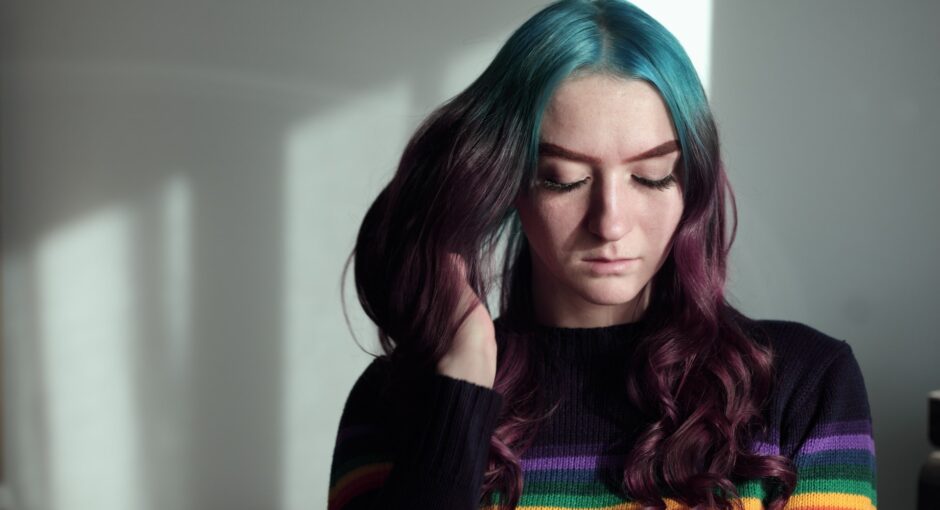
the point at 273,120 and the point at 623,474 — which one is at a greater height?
the point at 273,120

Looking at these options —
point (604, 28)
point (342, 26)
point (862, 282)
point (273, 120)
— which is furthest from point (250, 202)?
point (604, 28)

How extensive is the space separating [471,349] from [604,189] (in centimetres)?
23

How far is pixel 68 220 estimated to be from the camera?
9.91 ft

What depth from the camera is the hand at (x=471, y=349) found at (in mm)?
1148

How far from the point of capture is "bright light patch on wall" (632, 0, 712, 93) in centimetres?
217

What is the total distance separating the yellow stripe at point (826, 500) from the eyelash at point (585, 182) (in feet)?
1.19

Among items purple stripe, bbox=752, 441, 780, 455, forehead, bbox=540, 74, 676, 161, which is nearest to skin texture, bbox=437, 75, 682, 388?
forehead, bbox=540, 74, 676, 161

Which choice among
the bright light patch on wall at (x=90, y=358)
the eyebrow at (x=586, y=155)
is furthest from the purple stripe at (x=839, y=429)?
the bright light patch on wall at (x=90, y=358)

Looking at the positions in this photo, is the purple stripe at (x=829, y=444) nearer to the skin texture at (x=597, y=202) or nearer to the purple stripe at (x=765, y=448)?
the purple stripe at (x=765, y=448)

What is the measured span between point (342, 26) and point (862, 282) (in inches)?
55.3

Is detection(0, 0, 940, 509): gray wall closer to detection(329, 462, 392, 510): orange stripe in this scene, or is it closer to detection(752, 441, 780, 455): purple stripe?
detection(752, 441, 780, 455): purple stripe

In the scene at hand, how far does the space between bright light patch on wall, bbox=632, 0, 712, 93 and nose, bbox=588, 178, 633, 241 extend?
113 centimetres

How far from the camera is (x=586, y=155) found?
3.63 ft

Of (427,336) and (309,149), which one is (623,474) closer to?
(427,336)
